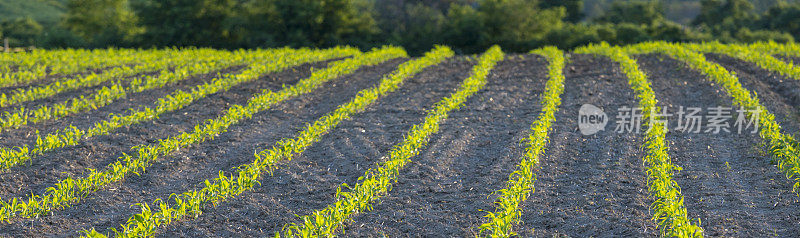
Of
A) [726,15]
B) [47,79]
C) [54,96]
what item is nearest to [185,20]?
[47,79]

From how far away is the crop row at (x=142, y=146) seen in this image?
684 cm

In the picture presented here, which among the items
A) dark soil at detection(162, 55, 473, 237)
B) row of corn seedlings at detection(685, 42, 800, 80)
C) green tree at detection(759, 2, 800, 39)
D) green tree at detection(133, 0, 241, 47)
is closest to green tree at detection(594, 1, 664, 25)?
green tree at detection(759, 2, 800, 39)

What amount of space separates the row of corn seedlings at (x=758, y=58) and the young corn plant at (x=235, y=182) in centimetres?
799

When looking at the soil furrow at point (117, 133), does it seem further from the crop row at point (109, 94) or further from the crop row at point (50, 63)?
the crop row at point (50, 63)

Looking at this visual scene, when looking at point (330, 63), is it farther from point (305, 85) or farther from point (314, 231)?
point (314, 231)

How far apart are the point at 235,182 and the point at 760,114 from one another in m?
7.46

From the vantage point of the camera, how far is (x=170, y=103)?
11383mm

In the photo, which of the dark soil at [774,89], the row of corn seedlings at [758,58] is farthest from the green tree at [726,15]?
the dark soil at [774,89]

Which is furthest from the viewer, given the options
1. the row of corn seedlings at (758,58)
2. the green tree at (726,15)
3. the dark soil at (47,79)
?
the green tree at (726,15)

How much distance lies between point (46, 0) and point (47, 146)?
78.1m

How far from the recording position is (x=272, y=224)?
6.71 m

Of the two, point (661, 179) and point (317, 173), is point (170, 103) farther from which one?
point (661, 179)

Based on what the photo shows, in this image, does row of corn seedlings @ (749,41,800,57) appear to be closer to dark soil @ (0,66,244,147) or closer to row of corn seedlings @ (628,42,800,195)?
row of corn seedlings @ (628,42,800,195)

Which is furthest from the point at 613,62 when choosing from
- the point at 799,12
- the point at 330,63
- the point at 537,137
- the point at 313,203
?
the point at 799,12
